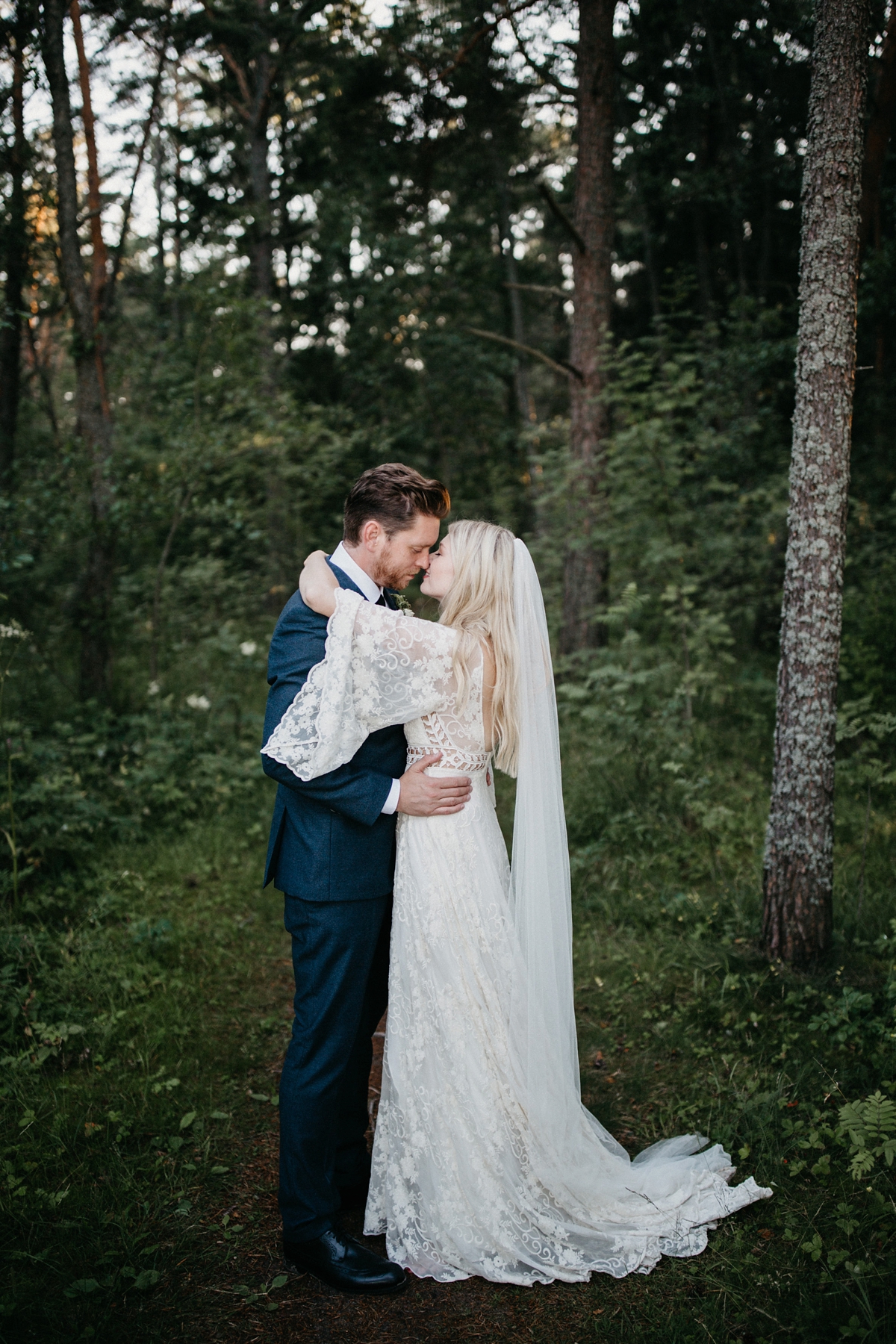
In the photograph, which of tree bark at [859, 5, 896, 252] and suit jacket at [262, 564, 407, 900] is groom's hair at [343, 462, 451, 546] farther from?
tree bark at [859, 5, 896, 252]

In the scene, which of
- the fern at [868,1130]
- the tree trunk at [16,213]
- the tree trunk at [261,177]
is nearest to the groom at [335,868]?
the fern at [868,1130]

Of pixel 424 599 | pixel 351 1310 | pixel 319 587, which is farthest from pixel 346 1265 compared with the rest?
pixel 424 599

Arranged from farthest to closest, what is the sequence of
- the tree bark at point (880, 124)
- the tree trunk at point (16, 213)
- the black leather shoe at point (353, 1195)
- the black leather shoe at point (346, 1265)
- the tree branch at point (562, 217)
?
the tree bark at point (880, 124) < the tree trunk at point (16, 213) < the tree branch at point (562, 217) < the black leather shoe at point (353, 1195) < the black leather shoe at point (346, 1265)

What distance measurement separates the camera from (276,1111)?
11.1 ft

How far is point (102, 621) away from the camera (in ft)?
23.6

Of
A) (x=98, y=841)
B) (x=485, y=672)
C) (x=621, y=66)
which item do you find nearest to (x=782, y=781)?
(x=485, y=672)

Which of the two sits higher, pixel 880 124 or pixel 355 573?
pixel 880 124

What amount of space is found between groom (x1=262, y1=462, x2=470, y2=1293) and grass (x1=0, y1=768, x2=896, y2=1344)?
246mm

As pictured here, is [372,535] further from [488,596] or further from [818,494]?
[818,494]

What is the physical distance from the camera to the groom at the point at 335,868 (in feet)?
8.29

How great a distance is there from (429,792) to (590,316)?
628 cm

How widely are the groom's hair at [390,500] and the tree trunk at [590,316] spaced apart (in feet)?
15.2

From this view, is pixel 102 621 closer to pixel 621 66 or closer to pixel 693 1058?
pixel 693 1058

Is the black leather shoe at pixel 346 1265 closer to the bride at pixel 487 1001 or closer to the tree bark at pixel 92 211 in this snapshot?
the bride at pixel 487 1001
